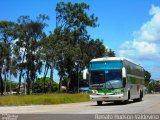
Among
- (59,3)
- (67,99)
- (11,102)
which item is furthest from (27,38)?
(11,102)

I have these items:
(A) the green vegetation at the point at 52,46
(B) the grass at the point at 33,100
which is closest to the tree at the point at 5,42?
(A) the green vegetation at the point at 52,46

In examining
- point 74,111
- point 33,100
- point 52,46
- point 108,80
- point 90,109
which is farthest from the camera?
point 52,46

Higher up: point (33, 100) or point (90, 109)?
point (33, 100)

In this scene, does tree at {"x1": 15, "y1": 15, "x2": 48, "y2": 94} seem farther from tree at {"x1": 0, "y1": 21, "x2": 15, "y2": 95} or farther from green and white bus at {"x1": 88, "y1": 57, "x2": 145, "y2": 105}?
green and white bus at {"x1": 88, "y1": 57, "x2": 145, "y2": 105}

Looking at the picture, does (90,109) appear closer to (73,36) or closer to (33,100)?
(33,100)

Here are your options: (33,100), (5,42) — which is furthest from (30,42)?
(33,100)

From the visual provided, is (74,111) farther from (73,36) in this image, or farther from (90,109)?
(73,36)

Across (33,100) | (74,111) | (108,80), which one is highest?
(108,80)

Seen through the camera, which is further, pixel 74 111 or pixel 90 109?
pixel 90 109

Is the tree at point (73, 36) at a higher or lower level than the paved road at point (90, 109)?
higher

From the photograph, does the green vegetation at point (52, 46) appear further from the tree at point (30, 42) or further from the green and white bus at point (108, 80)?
the green and white bus at point (108, 80)

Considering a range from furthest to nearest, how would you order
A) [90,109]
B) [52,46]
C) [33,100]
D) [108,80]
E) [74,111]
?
1. [52,46]
2. [33,100]
3. [108,80]
4. [90,109]
5. [74,111]

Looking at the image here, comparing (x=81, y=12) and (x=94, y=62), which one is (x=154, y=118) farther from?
(x=81, y=12)

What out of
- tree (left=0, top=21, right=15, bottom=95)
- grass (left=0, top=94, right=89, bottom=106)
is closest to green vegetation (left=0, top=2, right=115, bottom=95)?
tree (left=0, top=21, right=15, bottom=95)
